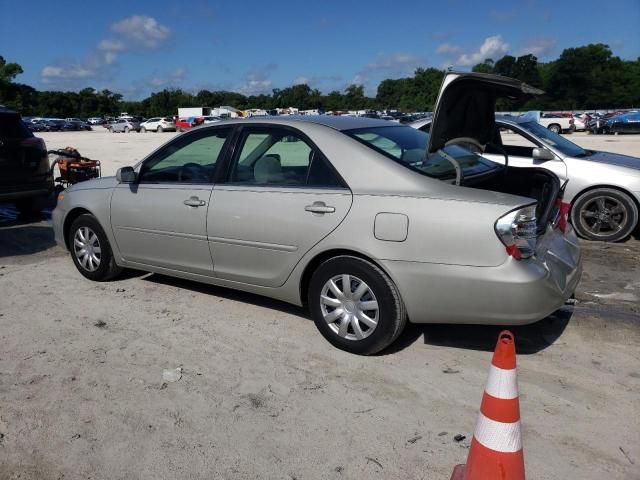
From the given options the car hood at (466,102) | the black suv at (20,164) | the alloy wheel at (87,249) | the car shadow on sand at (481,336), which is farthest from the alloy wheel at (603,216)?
the black suv at (20,164)

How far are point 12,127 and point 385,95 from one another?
124 metres

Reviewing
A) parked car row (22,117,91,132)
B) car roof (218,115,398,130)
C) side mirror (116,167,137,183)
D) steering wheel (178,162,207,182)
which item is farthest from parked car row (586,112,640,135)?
parked car row (22,117,91,132)

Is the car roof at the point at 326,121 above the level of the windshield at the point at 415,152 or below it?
above

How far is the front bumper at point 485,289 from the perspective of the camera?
133 inches

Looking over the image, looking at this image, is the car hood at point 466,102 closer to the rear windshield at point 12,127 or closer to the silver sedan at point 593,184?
the silver sedan at point 593,184

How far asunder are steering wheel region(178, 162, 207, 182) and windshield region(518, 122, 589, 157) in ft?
15.5

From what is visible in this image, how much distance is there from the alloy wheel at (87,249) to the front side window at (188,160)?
886mm

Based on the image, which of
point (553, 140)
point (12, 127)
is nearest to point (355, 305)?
point (553, 140)

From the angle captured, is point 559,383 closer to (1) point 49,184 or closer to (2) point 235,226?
(2) point 235,226

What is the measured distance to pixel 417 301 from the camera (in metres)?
3.62

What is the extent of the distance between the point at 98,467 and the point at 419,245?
2149mm

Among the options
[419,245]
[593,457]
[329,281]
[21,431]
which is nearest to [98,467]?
[21,431]

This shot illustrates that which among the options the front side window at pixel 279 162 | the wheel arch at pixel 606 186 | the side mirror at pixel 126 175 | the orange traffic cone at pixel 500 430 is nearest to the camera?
the orange traffic cone at pixel 500 430

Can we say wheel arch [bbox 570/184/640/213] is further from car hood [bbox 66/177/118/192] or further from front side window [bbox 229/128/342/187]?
→ car hood [bbox 66/177/118/192]
